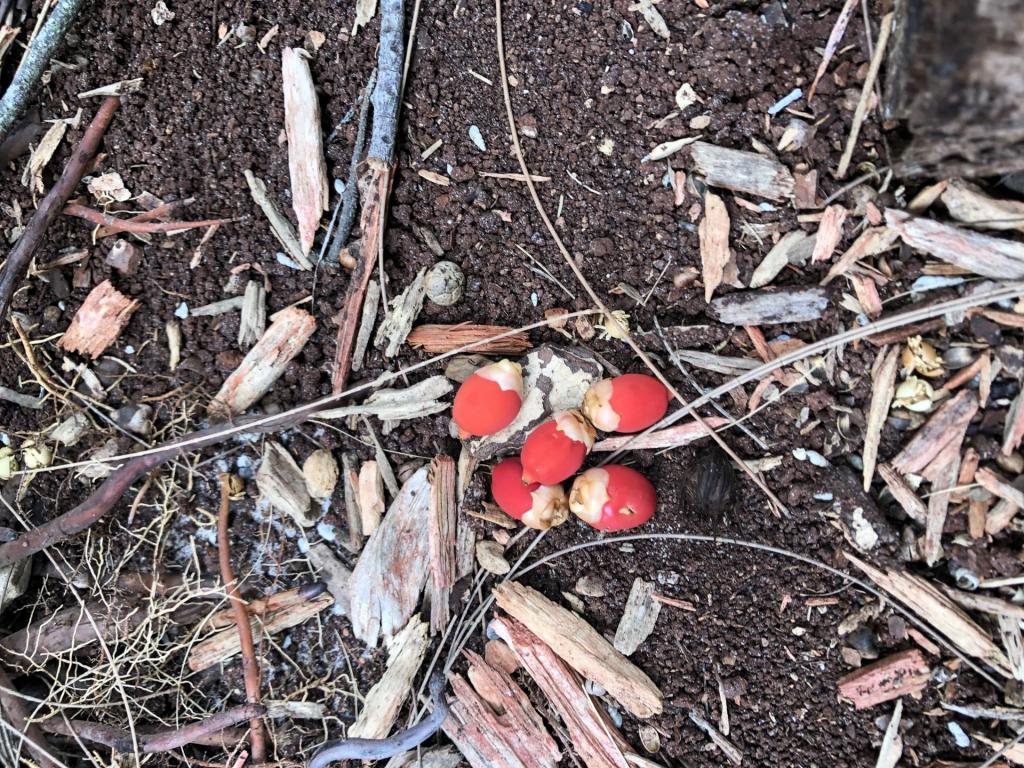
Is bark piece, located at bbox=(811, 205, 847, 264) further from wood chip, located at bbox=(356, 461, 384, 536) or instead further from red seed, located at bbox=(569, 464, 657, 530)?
wood chip, located at bbox=(356, 461, 384, 536)

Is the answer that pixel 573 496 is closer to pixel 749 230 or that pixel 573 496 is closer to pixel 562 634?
pixel 562 634

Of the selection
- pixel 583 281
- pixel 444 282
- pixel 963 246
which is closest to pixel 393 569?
pixel 444 282

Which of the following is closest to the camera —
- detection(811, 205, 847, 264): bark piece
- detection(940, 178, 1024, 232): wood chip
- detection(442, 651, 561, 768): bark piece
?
detection(940, 178, 1024, 232): wood chip

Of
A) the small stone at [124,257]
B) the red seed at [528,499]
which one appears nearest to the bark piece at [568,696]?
the red seed at [528,499]

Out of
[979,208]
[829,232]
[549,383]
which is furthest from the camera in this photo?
[549,383]

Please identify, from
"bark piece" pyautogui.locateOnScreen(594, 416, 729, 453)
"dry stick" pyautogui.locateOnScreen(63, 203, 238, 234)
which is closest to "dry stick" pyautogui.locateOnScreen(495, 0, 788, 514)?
"bark piece" pyautogui.locateOnScreen(594, 416, 729, 453)

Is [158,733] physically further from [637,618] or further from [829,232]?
[829,232]
